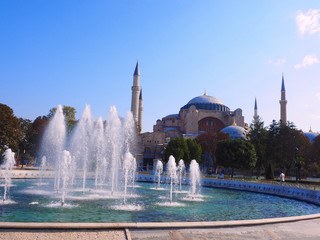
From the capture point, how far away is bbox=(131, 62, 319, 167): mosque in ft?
175

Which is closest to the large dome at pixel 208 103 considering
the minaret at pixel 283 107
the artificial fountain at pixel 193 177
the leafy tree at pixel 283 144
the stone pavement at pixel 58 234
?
the minaret at pixel 283 107

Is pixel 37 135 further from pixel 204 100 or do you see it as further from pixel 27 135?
pixel 204 100

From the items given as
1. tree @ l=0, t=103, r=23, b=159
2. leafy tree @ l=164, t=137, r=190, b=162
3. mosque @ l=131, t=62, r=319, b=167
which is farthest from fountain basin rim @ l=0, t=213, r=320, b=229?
mosque @ l=131, t=62, r=319, b=167

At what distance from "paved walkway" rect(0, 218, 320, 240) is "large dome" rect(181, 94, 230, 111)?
5792 centimetres

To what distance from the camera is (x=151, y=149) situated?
2170 inches

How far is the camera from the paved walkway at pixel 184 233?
545 cm

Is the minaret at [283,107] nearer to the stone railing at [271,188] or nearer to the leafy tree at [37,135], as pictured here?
the stone railing at [271,188]

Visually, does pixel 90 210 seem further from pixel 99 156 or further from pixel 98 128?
pixel 99 156

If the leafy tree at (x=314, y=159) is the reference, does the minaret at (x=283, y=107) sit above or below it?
above

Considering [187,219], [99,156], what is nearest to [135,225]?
[187,219]

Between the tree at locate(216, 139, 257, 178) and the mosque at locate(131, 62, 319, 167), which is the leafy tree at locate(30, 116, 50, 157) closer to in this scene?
the mosque at locate(131, 62, 319, 167)

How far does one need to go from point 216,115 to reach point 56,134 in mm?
45223

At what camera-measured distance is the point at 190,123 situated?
5744 cm

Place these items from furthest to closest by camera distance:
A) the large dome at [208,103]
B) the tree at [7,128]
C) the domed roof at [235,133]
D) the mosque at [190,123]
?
the large dome at [208,103], the mosque at [190,123], the domed roof at [235,133], the tree at [7,128]
